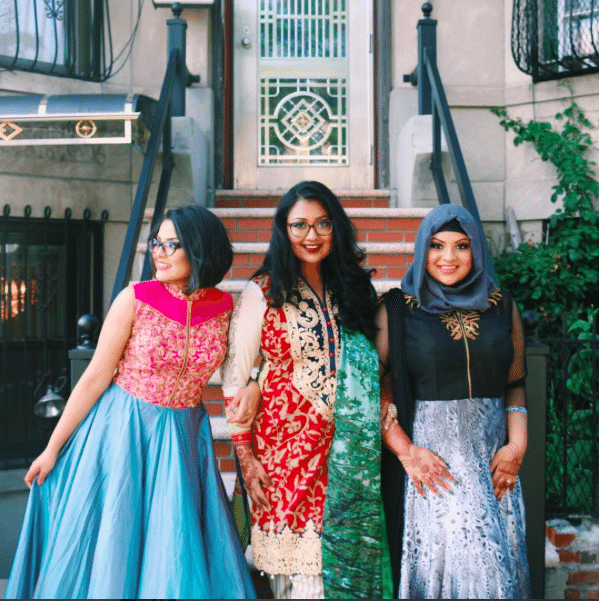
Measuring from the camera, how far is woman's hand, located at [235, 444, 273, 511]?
1.94 metres

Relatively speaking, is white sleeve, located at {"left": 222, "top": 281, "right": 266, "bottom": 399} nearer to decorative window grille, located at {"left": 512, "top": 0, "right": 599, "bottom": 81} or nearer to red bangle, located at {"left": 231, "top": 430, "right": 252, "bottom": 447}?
red bangle, located at {"left": 231, "top": 430, "right": 252, "bottom": 447}

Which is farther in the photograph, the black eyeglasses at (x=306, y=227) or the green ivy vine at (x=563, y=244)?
the green ivy vine at (x=563, y=244)

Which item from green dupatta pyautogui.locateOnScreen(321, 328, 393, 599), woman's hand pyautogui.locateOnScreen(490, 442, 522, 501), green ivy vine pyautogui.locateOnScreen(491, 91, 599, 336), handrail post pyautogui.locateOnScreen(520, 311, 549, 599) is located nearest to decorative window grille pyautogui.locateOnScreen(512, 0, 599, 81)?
green ivy vine pyautogui.locateOnScreen(491, 91, 599, 336)

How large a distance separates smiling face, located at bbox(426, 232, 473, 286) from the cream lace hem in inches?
33.4

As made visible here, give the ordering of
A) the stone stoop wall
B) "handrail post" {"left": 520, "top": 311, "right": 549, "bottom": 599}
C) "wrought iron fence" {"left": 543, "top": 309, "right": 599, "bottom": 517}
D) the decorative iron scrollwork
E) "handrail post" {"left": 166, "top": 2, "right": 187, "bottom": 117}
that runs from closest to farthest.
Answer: "handrail post" {"left": 520, "top": 311, "right": 549, "bottom": 599}
the stone stoop wall
"wrought iron fence" {"left": 543, "top": 309, "right": 599, "bottom": 517}
the decorative iron scrollwork
"handrail post" {"left": 166, "top": 2, "right": 187, "bottom": 117}

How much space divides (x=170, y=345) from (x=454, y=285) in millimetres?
885

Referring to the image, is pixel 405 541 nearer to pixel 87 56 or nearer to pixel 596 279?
pixel 596 279

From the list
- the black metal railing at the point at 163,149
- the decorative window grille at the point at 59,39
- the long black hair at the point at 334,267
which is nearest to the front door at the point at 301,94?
the black metal railing at the point at 163,149

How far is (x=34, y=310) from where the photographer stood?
436 centimetres

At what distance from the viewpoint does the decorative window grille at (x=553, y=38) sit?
4.45 m

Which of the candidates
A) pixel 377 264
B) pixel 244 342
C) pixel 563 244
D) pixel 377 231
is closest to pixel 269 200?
pixel 377 231

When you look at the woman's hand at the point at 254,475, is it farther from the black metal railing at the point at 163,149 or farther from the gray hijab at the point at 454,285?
the black metal railing at the point at 163,149

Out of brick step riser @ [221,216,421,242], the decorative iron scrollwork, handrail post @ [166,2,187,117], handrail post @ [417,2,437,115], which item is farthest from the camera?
handrail post @ [417,2,437,115]

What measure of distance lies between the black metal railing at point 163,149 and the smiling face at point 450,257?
130cm
